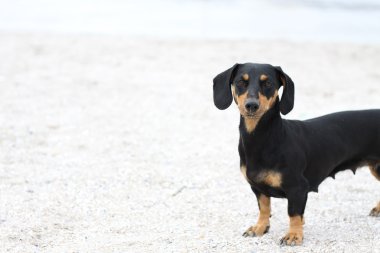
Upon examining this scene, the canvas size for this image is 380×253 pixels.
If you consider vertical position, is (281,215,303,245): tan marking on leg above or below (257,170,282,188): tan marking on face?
below

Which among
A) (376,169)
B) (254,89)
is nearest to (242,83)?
(254,89)

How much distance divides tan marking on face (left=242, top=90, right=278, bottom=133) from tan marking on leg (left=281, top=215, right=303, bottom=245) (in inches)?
28.9

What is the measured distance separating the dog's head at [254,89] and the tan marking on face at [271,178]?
0.40 meters

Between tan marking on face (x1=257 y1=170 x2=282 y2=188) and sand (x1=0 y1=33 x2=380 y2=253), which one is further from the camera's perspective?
sand (x1=0 y1=33 x2=380 y2=253)

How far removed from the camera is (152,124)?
9.47 meters

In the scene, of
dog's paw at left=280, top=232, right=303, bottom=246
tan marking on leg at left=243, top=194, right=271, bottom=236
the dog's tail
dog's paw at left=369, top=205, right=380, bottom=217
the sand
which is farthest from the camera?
dog's paw at left=369, top=205, right=380, bottom=217

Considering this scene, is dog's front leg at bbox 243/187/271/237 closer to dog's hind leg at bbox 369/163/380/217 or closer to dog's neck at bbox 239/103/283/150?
dog's neck at bbox 239/103/283/150

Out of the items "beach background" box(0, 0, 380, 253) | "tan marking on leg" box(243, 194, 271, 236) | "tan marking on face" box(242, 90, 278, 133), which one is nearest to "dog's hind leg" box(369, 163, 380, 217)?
"beach background" box(0, 0, 380, 253)

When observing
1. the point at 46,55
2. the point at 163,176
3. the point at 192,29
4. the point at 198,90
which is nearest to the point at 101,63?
the point at 46,55

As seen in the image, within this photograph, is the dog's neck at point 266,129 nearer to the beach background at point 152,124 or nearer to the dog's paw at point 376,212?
the beach background at point 152,124

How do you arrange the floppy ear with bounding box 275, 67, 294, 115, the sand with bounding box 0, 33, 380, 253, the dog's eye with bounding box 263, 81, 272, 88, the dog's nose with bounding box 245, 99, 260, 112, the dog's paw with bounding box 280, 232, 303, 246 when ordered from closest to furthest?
1. the dog's nose with bounding box 245, 99, 260, 112
2. the dog's eye with bounding box 263, 81, 272, 88
3. the floppy ear with bounding box 275, 67, 294, 115
4. the dog's paw with bounding box 280, 232, 303, 246
5. the sand with bounding box 0, 33, 380, 253

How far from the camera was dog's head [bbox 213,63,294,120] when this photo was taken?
15.9ft

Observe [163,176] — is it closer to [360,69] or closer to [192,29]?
[360,69]

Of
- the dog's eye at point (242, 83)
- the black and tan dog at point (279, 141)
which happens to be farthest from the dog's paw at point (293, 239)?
the dog's eye at point (242, 83)
